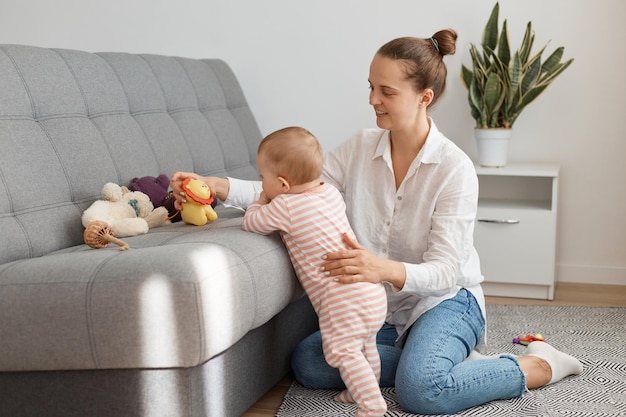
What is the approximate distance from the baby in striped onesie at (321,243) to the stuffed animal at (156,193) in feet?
1.54

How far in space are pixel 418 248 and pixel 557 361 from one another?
0.52 meters

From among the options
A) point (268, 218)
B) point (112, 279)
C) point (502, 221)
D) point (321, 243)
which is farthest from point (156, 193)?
point (502, 221)

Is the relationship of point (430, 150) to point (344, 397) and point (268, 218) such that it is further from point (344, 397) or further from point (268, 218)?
point (344, 397)

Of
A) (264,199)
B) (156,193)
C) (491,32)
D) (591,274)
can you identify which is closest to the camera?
(264,199)

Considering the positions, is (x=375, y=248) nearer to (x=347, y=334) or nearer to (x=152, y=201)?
(x=347, y=334)

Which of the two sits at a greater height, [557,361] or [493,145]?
[493,145]

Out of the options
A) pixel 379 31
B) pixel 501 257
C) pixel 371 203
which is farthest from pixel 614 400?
pixel 379 31

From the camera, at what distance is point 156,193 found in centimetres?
253

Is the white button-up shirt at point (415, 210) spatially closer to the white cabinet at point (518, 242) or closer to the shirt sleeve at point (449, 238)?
the shirt sleeve at point (449, 238)

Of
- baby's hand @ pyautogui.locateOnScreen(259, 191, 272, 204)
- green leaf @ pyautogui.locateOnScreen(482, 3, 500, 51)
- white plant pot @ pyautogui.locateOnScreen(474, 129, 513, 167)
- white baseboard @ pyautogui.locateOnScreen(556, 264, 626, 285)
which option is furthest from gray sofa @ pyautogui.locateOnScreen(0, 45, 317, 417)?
white baseboard @ pyautogui.locateOnScreen(556, 264, 626, 285)

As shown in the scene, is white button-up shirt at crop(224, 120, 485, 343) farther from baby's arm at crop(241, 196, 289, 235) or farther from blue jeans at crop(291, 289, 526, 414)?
baby's arm at crop(241, 196, 289, 235)

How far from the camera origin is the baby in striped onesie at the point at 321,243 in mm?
2049

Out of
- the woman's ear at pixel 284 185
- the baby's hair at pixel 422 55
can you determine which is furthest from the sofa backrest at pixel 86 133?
the baby's hair at pixel 422 55

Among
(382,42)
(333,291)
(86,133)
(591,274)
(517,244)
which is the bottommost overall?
(591,274)
